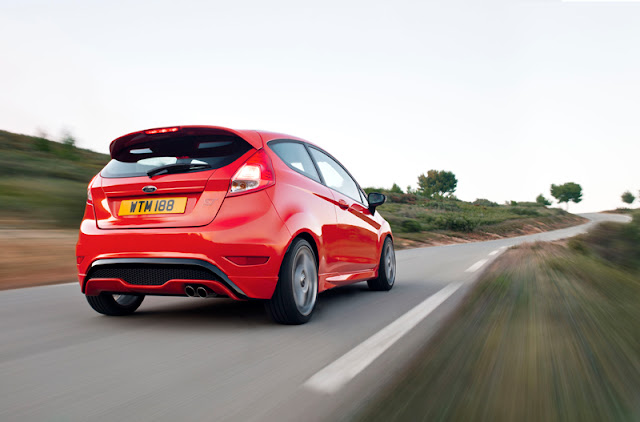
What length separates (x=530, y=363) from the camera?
314cm

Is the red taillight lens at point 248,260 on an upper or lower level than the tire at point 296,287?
upper

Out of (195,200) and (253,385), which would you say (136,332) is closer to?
(195,200)

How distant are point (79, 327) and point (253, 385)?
212 centimetres

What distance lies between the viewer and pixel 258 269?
420 centimetres

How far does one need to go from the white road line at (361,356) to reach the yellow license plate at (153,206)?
1674 millimetres

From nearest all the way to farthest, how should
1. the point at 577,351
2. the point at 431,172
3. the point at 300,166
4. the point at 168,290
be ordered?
the point at 577,351, the point at 168,290, the point at 300,166, the point at 431,172

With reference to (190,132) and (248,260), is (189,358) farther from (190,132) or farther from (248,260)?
(190,132)

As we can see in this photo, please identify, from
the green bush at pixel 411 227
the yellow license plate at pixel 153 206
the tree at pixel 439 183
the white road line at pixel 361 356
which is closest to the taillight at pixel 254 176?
the yellow license plate at pixel 153 206

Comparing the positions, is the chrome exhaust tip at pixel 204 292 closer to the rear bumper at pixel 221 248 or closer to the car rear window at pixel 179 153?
the rear bumper at pixel 221 248

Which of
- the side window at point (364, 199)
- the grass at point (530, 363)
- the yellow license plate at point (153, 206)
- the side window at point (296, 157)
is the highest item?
the side window at point (296, 157)

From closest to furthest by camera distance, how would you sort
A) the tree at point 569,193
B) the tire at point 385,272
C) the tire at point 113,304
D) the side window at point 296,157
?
the side window at point 296,157
the tire at point 113,304
the tire at point 385,272
the tree at point 569,193

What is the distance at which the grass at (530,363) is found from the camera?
2.40m

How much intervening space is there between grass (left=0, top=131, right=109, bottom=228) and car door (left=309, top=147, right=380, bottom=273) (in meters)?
7.35

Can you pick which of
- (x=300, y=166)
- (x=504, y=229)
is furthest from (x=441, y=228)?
(x=300, y=166)
